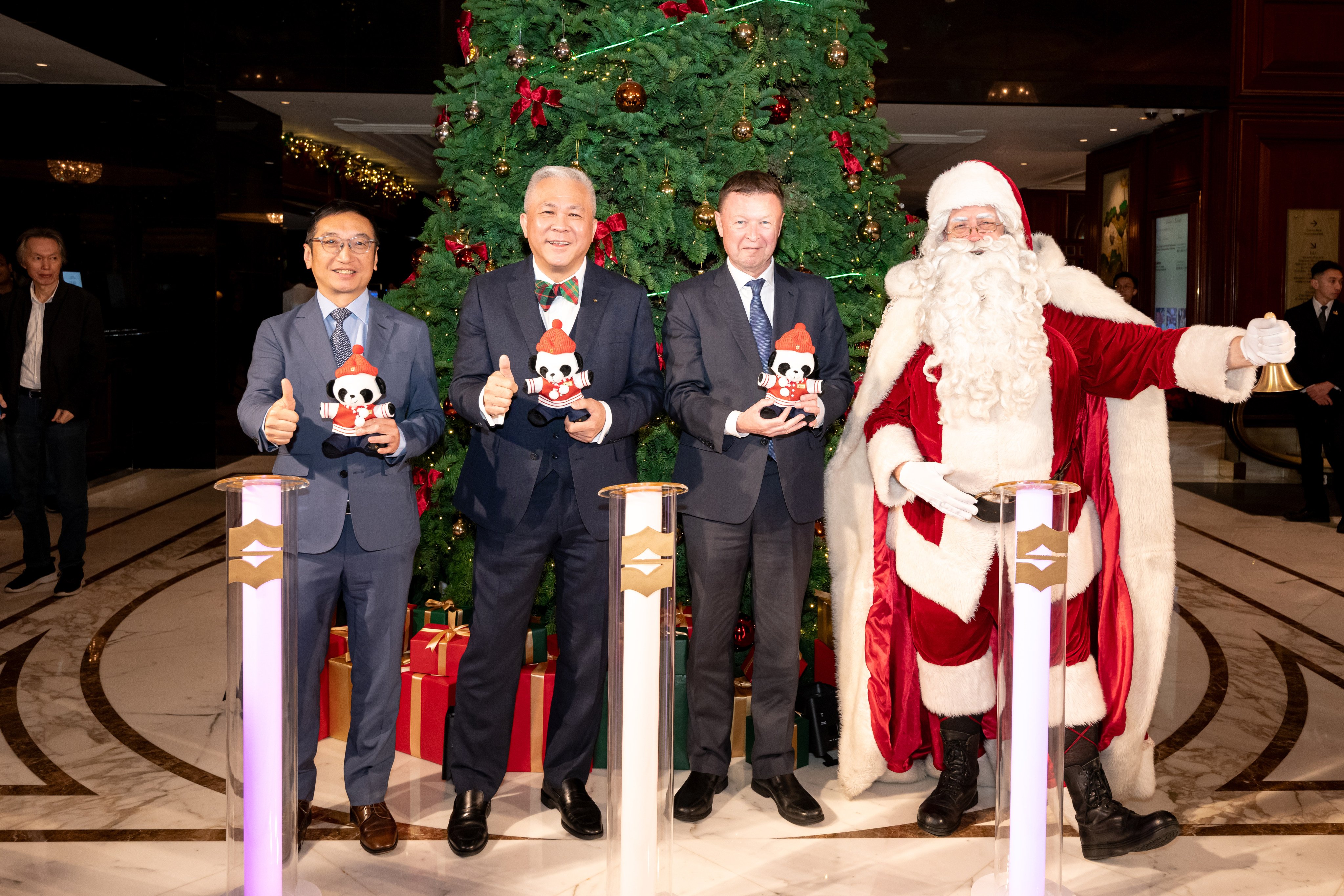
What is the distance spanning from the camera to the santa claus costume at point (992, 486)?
107 inches

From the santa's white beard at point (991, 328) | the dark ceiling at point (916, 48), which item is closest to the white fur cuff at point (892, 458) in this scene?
the santa's white beard at point (991, 328)

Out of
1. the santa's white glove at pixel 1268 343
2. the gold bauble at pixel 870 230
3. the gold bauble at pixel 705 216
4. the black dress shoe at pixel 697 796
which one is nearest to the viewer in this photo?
the santa's white glove at pixel 1268 343

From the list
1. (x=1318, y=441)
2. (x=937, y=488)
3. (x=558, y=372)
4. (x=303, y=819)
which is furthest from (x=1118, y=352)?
(x=1318, y=441)

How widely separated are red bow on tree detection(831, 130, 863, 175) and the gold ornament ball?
71 cm

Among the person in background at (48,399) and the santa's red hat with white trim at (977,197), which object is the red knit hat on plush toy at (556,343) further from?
the person in background at (48,399)

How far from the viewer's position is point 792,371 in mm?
2682

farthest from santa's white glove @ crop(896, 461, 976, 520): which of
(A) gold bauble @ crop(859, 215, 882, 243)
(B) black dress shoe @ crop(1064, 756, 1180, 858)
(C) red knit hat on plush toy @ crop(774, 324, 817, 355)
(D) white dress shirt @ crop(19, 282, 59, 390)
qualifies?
(D) white dress shirt @ crop(19, 282, 59, 390)

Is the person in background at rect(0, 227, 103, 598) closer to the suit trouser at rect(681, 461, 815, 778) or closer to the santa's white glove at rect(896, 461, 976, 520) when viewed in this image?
the suit trouser at rect(681, 461, 815, 778)

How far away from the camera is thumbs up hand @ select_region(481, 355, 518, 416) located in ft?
8.49

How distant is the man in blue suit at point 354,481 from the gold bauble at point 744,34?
1423 mm

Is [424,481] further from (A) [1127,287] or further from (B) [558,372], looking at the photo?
(A) [1127,287]

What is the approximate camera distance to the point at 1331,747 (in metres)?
3.52

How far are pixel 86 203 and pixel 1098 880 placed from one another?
355 inches

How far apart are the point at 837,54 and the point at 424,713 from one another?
2533 mm
